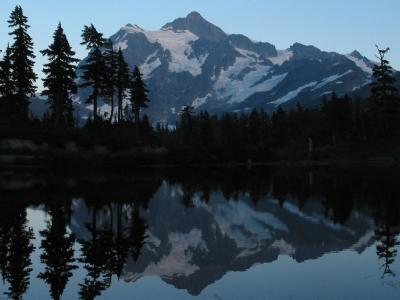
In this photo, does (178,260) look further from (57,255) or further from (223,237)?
(223,237)

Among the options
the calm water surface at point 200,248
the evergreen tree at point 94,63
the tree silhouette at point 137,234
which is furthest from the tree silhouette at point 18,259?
the evergreen tree at point 94,63

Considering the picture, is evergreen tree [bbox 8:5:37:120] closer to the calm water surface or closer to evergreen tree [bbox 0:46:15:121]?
evergreen tree [bbox 0:46:15:121]

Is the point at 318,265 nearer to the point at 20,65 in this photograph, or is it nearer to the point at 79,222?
the point at 79,222

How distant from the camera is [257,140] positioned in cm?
12750

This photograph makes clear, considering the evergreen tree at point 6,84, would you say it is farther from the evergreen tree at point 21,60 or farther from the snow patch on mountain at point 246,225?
the snow patch on mountain at point 246,225

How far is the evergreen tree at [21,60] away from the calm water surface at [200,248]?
47.6 meters

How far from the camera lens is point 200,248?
52.6ft

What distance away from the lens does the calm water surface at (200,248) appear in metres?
11.2

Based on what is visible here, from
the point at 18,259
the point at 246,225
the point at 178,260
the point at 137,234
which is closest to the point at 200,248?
the point at 178,260

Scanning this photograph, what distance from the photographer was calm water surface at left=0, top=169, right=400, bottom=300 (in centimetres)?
1117

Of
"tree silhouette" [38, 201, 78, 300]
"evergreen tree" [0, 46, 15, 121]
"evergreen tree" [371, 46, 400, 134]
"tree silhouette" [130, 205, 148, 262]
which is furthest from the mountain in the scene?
"evergreen tree" [371, 46, 400, 134]

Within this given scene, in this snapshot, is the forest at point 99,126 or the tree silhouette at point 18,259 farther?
the forest at point 99,126

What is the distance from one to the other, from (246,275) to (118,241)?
5.31m

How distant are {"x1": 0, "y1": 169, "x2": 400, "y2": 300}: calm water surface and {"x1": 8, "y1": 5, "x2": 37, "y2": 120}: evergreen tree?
47552 mm
